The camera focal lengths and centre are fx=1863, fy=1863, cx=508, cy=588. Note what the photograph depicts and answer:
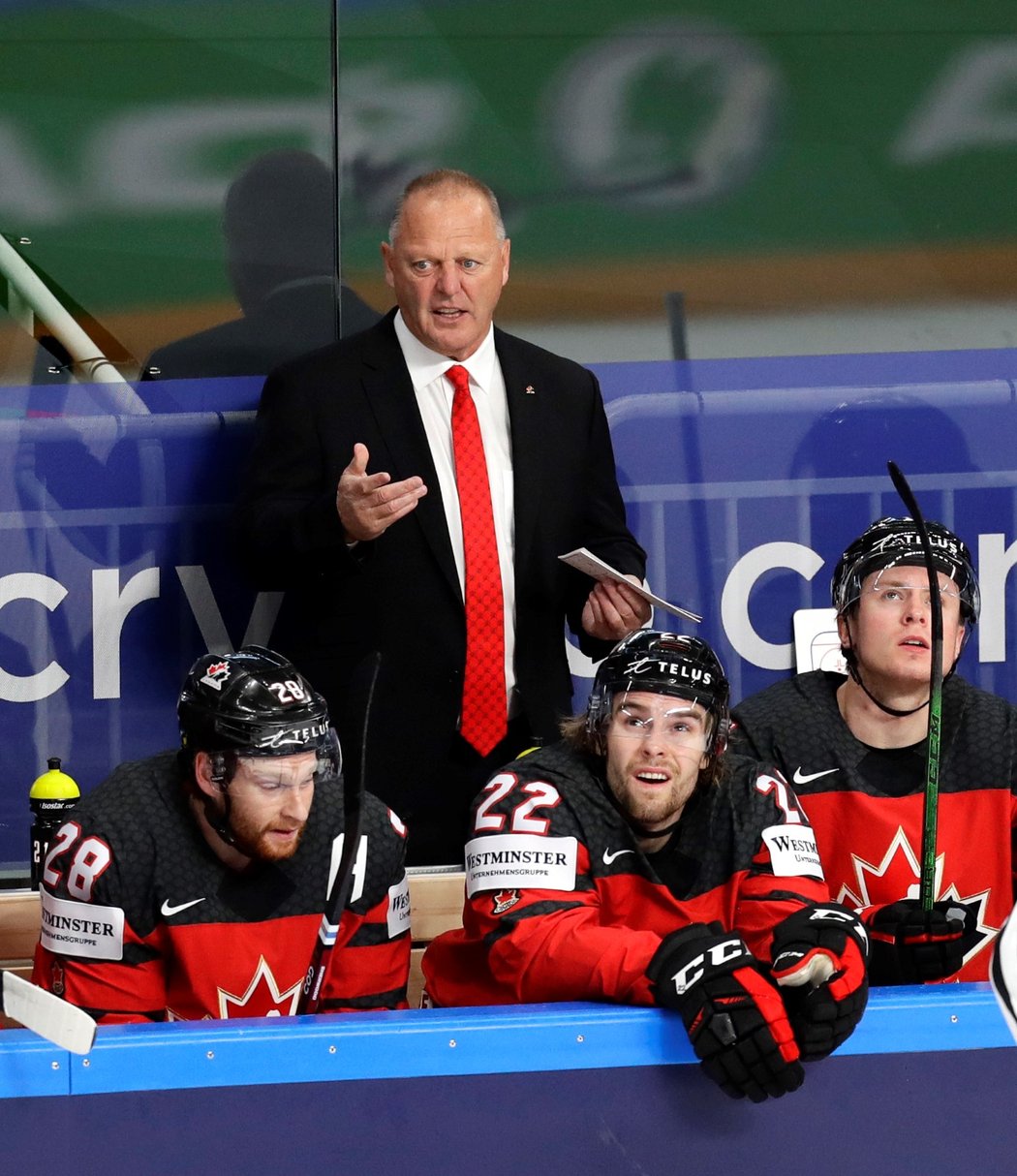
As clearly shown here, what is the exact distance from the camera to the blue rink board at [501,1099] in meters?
2.18

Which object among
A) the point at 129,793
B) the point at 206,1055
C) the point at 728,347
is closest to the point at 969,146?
the point at 728,347

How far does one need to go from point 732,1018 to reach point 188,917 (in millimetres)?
930

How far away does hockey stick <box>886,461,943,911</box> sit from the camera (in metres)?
2.78

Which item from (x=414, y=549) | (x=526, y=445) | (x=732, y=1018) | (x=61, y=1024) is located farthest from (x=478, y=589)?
(x=61, y=1024)

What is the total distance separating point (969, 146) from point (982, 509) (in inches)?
34.5

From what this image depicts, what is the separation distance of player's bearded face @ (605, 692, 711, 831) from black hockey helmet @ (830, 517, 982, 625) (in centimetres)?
49

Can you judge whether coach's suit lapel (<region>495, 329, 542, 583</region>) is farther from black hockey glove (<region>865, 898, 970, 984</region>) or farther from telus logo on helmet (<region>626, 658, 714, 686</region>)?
black hockey glove (<region>865, 898, 970, 984</region>)

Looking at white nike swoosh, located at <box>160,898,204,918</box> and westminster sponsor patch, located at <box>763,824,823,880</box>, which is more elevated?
westminster sponsor patch, located at <box>763,824,823,880</box>

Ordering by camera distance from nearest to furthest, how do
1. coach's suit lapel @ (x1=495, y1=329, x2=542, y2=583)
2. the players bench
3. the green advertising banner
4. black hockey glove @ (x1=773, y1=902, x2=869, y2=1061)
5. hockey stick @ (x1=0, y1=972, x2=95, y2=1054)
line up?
hockey stick @ (x1=0, y1=972, x2=95, y2=1054) → black hockey glove @ (x1=773, y1=902, x2=869, y2=1061) → the players bench → coach's suit lapel @ (x1=495, y1=329, x2=542, y2=583) → the green advertising banner

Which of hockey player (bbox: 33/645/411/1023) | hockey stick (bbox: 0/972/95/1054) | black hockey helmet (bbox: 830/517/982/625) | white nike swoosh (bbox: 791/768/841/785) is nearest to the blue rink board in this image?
hockey stick (bbox: 0/972/95/1054)

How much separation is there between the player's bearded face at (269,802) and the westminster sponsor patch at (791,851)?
28.0 inches

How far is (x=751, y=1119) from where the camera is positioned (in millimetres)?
2277

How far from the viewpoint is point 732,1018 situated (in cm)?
226

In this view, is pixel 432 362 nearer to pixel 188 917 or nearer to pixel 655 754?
pixel 655 754
